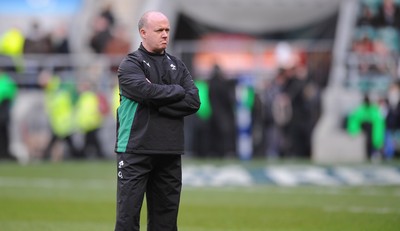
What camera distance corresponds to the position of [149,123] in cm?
884

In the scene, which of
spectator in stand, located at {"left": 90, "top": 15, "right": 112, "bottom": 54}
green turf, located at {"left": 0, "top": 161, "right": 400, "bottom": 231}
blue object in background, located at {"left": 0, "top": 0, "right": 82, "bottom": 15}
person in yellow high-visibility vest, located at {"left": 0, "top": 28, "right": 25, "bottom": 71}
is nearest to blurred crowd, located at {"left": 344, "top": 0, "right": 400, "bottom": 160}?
spectator in stand, located at {"left": 90, "top": 15, "right": 112, "bottom": 54}

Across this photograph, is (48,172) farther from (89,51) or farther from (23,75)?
(89,51)

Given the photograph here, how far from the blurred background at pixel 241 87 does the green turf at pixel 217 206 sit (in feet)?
19.3

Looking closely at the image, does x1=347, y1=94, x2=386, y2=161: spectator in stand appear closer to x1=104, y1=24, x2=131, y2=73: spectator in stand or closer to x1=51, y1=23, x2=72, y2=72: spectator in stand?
x1=104, y1=24, x2=131, y2=73: spectator in stand

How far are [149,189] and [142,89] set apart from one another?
93 cm

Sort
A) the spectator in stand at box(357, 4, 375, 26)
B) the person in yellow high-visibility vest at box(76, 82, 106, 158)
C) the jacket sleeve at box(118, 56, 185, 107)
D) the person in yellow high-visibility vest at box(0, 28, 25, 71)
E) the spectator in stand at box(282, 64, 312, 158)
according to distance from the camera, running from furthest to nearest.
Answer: the person in yellow high-visibility vest at box(0, 28, 25, 71) < the spectator in stand at box(357, 4, 375, 26) < the person in yellow high-visibility vest at box(76, 82, 106, 158) < the spectator in stand at box(282, 64, 312, 158) < the jacket sleeve at box(118, 56, 185, 107)

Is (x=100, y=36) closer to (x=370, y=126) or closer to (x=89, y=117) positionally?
(x=89, y=117)

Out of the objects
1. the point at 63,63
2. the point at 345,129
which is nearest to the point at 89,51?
the point at 63,63

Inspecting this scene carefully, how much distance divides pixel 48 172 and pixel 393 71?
9.51m

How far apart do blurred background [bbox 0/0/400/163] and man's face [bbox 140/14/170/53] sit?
16449 millimetres

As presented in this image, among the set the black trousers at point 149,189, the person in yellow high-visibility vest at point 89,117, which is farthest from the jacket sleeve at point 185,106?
the person in yellow high-visibility vest at point 89,117

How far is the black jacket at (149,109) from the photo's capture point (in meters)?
8.76

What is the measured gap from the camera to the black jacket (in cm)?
876

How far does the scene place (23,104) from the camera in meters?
27.8
